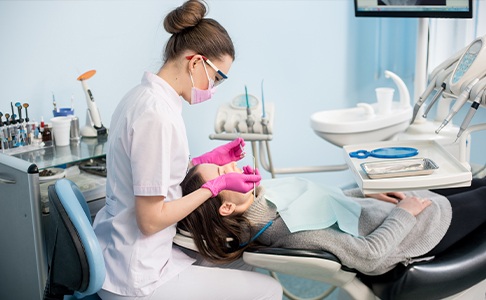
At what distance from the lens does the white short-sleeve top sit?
133 centimetres

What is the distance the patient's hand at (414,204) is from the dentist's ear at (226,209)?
0.50 m

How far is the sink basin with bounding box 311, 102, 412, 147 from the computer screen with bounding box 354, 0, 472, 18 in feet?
1.22

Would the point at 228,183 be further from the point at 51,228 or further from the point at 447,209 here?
the point at 447,209

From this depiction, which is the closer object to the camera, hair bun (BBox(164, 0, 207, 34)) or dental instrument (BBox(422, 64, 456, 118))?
hair bun (BBox(164, 0, 207, 34))

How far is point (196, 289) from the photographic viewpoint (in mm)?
1400

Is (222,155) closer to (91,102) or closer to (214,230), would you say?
(214,230)

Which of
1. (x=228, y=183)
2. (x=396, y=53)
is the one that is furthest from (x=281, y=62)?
(x=228, y=183)

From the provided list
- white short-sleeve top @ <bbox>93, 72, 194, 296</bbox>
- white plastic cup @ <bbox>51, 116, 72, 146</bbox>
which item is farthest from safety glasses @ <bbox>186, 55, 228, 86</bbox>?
white plastic cup @ <bbox>51, 116, 72, 146</bbox>

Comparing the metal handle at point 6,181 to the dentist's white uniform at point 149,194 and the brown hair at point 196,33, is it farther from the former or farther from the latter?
the brown hair at point 196,33

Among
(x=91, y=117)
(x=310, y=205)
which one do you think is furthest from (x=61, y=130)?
(x=310, y=205)

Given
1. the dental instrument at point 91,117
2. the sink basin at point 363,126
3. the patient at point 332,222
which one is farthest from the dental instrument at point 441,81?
the dental instrument at point 91,117

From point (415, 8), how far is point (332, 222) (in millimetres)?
1082

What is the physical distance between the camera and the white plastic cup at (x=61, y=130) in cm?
194

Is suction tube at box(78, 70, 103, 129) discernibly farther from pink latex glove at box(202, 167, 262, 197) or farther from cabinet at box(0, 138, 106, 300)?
pink latex glove at box(202, 167, 262, 197)
